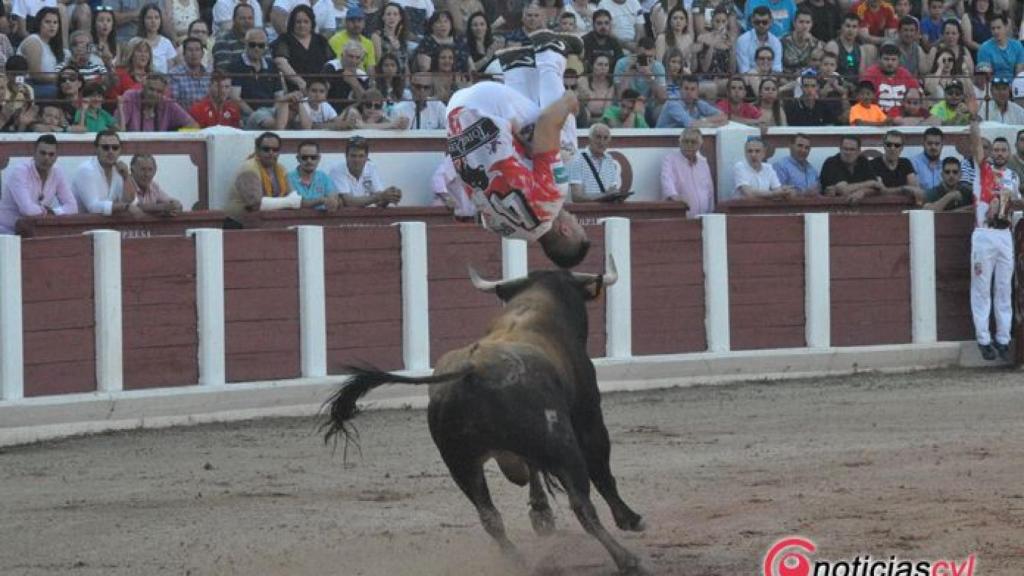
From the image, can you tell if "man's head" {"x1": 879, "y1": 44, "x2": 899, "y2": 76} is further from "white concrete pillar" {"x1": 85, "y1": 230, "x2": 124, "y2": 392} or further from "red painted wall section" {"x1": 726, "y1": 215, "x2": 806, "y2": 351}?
"white concrete pillar" {"x1": 85, "y1": 230, "x2": 124, "y2": 392}

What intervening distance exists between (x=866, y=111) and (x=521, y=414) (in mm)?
9920

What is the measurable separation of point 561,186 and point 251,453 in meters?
4.35

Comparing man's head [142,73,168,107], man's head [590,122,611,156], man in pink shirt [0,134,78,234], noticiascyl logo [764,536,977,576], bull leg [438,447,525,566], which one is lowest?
noticiascyl logo [764,536,977,576]

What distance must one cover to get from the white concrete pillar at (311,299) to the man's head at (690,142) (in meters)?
3.26

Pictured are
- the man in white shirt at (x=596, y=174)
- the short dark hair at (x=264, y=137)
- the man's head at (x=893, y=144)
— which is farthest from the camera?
the man's head at (x=893, y=144)

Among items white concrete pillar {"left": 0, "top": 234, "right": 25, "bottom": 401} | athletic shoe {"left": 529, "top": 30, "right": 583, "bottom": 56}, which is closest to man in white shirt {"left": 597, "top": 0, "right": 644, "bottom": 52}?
white concrete pillar {"left": 0, "top": 234, "right": 25, "bottom": 401}

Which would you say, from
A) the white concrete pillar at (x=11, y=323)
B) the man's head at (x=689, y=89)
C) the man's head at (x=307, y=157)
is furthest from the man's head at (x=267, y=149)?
the man's head at (x=689, y=89)

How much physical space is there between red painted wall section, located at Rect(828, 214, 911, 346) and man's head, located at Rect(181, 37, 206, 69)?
4955mm

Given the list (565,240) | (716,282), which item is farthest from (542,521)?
(716,282)

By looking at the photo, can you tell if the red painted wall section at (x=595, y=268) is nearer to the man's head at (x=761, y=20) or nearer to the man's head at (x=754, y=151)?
the man's head at (x=754, y=151)

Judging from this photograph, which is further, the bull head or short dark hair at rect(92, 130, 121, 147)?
short dark hair at rect(92, 130, 121, 147)

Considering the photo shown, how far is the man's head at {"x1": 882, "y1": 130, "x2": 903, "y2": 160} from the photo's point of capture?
1482 cm

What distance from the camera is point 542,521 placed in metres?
7.16

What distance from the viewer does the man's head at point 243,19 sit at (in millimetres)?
12938
